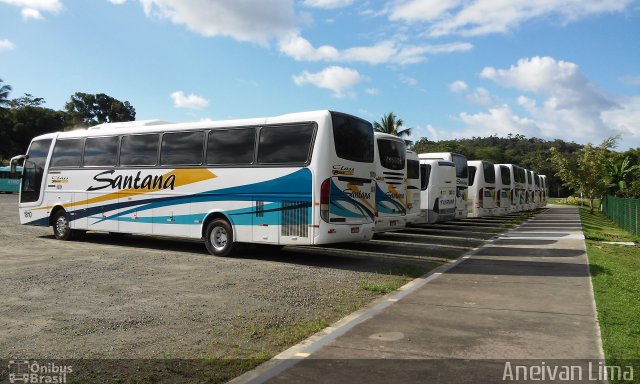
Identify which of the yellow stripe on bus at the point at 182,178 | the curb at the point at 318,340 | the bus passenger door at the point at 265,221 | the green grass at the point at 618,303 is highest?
the yellow stripe on bus at the point at 182,178

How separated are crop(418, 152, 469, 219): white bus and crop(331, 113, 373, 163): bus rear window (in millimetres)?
10129

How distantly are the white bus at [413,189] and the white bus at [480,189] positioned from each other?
715 cm

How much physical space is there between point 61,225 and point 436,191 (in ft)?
43.5

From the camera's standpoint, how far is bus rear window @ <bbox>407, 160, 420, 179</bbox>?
17.8 meters

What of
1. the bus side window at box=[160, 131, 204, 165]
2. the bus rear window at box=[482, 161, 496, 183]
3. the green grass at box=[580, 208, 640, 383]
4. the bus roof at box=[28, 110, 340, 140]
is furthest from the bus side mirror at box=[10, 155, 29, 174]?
the bus rear window at box=[482, 161, 496, 183]

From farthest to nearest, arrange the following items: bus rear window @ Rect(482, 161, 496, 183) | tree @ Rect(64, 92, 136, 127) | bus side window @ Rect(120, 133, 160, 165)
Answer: tree @ Rect(64, 92, 136, 127) < bus rear window @ Rect(482, 161, 496, 183) < bus side window @ Rect(120, 133, 160, 165)

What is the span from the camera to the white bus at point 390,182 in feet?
47.2

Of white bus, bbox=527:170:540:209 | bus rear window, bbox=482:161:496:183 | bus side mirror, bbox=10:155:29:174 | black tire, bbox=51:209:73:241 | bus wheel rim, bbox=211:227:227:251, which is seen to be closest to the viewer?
bus wheel rim, bbox=211:227:227:251

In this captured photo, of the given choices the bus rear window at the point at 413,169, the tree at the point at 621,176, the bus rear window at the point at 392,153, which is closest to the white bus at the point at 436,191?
the bus rear window at the point at 413,169

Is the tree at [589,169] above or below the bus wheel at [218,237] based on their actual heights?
above

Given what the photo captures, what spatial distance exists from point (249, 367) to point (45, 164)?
14.0 meters

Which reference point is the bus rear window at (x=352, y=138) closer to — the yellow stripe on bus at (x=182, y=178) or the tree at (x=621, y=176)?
the yellow stripe on bus at (x=182, y=178)

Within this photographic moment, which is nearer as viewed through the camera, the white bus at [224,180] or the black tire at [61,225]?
the white bus at [224,180]

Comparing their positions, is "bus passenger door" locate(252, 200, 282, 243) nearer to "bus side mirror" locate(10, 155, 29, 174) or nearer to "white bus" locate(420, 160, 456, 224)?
"white bus" locate(420, 160, 456, 224)
